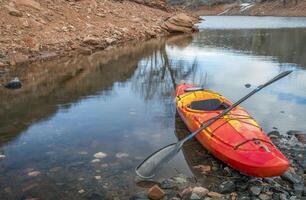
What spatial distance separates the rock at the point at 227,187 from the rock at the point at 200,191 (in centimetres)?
29

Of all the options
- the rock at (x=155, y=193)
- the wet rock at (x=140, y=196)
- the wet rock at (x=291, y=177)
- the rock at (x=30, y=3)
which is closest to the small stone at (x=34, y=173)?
the wet rock at (x=140, y=196)

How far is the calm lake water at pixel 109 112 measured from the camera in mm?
8352

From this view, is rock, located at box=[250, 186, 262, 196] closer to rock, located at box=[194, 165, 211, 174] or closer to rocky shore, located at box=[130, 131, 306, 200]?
rocky shore, located at box=[130, 131, 306, 200]

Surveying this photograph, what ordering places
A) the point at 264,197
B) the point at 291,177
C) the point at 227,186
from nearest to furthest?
the point at 264,197, the point at 227,186, the point at 291,177

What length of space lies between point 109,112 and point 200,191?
19.3 feet

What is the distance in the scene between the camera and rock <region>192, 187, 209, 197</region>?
7530 millimetres

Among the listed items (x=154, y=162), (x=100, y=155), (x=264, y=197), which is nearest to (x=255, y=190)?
(x=264, y=197)

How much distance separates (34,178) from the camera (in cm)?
825

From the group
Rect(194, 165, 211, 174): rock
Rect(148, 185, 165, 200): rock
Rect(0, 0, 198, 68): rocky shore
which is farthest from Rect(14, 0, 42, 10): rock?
Rect(148, 185, 165, 200): rock

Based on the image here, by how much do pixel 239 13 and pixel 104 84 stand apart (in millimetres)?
74223

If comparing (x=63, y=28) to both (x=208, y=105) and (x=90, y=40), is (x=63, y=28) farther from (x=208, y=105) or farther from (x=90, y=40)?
(x=208, y=105)

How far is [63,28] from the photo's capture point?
2512cm

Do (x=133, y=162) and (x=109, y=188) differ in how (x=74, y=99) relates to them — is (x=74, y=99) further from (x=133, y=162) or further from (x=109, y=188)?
(x=109, y=188)

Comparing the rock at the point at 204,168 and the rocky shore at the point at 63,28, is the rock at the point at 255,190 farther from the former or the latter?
the rocky shore at the point at 63,28
